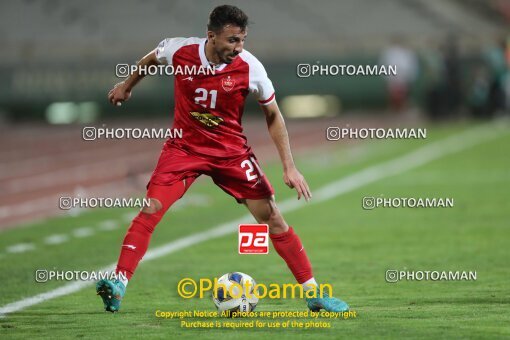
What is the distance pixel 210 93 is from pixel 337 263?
137 inches

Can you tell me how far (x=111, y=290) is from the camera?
787 centimetres

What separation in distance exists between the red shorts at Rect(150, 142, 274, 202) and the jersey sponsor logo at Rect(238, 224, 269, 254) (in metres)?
0.22

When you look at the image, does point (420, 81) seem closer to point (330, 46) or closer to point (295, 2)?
point (330, 46)

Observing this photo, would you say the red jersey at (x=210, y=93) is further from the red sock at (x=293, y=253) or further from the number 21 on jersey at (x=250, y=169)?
the red sock at (x=293, y=253)

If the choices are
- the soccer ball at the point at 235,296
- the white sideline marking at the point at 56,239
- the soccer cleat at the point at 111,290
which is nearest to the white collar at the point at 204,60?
the soccer ball at the point at 235,296

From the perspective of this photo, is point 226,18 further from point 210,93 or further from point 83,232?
point 83,232

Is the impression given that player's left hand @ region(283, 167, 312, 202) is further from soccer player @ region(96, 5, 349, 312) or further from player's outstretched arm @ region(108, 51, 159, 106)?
player's outstretched arm @ region(108, 51, 159, 106)

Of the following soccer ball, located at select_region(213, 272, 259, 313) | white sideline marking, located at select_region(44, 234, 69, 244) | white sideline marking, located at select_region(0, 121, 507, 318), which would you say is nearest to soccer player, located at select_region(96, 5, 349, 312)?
soccer ball, located at select_region(213, 272, 259, 313)

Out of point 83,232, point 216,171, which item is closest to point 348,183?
point 83,232

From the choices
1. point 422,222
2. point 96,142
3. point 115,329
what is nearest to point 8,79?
point 96,142

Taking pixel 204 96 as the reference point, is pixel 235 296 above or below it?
below

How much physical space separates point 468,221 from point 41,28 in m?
26.5

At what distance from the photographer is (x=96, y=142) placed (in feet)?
108

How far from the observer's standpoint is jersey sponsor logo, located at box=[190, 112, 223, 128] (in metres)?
8.21
